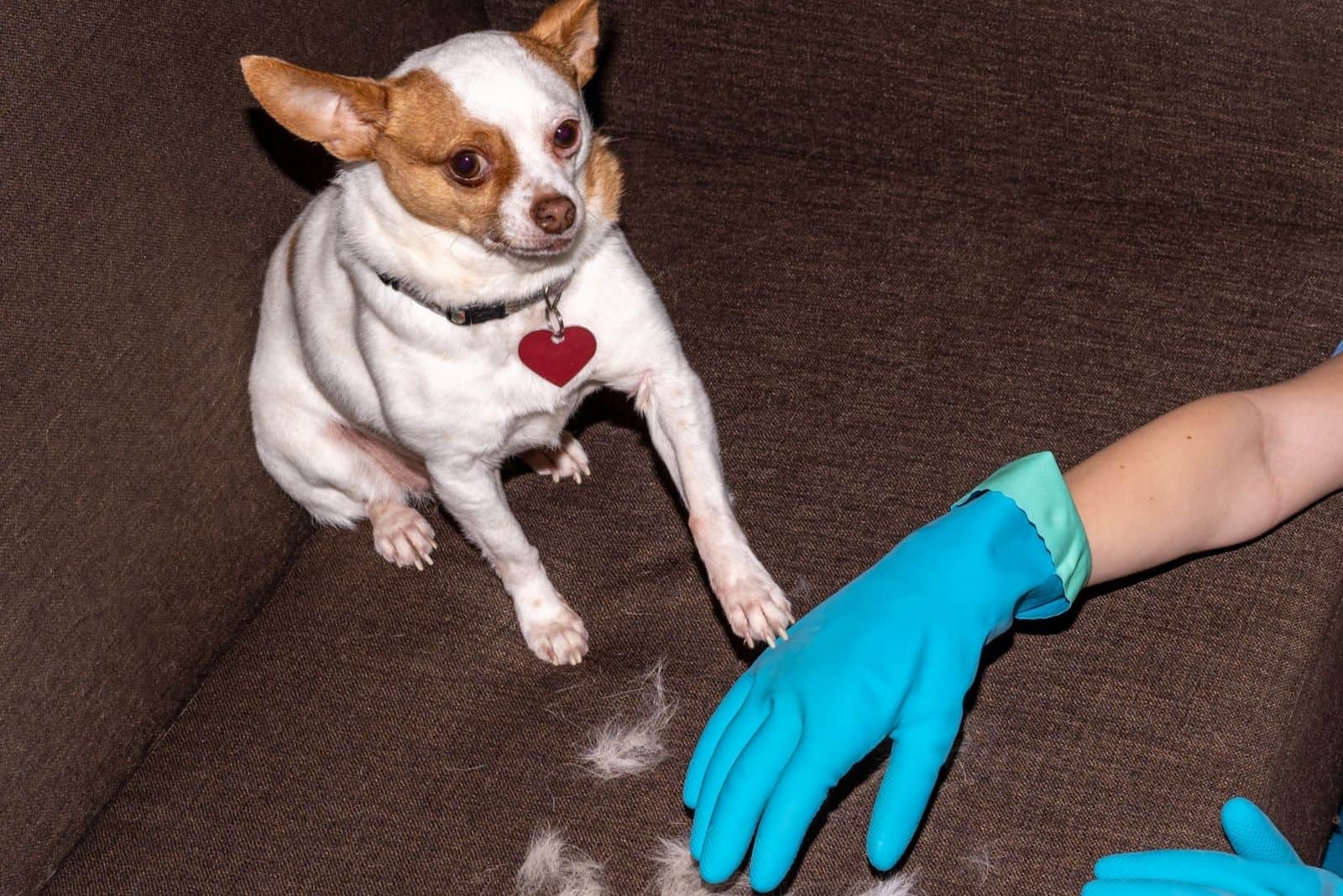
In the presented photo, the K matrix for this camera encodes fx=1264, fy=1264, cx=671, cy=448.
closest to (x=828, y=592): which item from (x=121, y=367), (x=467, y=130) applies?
(x=467, y=130)

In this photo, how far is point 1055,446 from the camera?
6.31 ft

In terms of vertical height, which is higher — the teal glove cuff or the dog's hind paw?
the teal glove cuff

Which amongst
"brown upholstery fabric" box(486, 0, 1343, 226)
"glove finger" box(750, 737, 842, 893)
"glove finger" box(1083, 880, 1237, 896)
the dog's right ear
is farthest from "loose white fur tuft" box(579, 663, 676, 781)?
"brown upholstery fabric" box(486, 0, 1343, 226)

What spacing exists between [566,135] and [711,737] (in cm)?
80

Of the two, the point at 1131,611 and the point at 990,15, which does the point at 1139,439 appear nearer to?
the point at 1131,611

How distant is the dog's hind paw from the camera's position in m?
2.04

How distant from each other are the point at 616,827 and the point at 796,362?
2.72ft

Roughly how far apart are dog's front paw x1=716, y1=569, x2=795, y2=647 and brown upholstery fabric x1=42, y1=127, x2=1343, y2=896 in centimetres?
13

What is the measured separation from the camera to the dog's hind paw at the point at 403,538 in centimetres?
204

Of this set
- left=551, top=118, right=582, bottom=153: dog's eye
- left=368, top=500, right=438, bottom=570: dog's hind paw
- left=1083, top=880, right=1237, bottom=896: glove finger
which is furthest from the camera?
left=368, top=500, right=438, bottom=570: dog's hind paw

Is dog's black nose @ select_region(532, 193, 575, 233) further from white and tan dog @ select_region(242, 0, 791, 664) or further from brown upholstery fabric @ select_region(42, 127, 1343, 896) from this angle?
brown upholstery fabric @ select_region(42, 127, 1343, 896)

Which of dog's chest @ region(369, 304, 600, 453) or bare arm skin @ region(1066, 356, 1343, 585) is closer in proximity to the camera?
bare arm skin @ region(1066, 356, 1343, 585)

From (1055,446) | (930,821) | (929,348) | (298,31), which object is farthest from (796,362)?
(298,31)

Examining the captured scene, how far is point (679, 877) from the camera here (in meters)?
1.59
